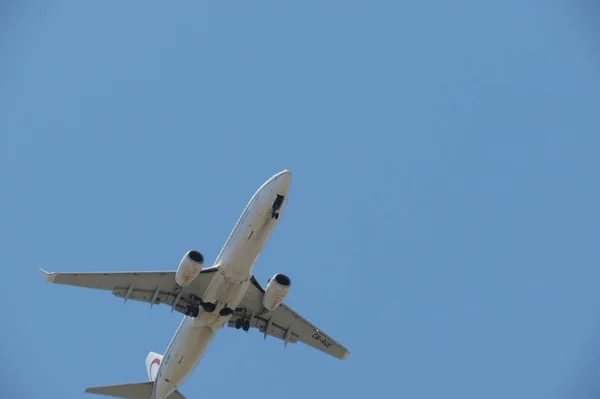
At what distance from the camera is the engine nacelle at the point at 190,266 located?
43750 millimetres

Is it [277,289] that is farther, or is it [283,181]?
[277,289]

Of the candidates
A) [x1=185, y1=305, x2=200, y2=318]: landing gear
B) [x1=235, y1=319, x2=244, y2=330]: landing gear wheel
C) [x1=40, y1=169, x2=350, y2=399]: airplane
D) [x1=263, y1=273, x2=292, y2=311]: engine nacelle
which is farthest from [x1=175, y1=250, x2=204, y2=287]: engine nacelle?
[x1=235, y1=319, x2=244, y2=330]: landing gear wheel

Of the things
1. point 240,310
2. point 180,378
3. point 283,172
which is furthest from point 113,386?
point 283,172

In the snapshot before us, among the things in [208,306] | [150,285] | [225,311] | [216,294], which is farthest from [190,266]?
[150,285]

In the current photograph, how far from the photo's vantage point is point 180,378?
46.8 m

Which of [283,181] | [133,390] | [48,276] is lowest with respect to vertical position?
[133,390]

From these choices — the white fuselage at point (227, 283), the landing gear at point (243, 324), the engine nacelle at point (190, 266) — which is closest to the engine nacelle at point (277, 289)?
the white fuselage at point (227, 283)

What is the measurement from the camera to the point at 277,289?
45.7 meters

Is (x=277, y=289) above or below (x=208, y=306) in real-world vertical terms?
above

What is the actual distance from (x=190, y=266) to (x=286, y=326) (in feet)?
28.9

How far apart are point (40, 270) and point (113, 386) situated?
30.5 feet

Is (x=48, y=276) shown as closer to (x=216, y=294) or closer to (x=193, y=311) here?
(x=193, y=311)

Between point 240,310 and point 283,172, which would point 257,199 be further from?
point 240,310

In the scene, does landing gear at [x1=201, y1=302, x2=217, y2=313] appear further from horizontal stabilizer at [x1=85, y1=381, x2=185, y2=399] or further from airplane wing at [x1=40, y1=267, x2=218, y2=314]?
horizontal stabilizer at [x1=85, y1=381, x2=185, y2=399]
